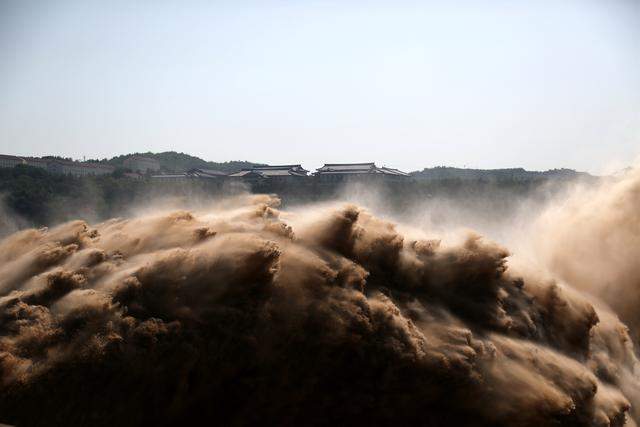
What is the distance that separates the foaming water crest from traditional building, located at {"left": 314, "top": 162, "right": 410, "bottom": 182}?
1953 inches

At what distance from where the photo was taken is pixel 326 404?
13.0 feet

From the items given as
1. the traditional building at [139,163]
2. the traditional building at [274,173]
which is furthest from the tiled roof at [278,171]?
the traditional building at [139,163]

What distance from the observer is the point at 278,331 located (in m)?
3.90

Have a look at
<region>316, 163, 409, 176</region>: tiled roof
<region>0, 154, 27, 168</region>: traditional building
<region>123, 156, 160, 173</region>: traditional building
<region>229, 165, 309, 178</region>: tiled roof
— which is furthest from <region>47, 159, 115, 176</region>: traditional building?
Result: <region>316, 163, 409, 176</region>: tiled roof

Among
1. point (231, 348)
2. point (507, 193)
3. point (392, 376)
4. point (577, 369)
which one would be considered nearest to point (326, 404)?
point (392, 376)

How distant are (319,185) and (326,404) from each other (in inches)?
1889

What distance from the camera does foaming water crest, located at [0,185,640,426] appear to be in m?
3.44

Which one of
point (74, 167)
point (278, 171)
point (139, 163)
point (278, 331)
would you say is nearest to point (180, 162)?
point (139, 163)

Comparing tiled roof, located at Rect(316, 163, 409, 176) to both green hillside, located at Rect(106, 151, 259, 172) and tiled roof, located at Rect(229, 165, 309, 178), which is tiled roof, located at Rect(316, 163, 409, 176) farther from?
green hillside, located at Rect(106, 151, 259, 172)

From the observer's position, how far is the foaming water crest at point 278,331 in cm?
344

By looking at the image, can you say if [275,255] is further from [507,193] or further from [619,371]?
[507,193]

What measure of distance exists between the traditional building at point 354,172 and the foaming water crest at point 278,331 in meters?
49.6

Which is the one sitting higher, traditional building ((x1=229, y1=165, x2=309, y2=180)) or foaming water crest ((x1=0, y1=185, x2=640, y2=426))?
foaming water crest ((x1=0, y1=185, x2=640, y2=426))

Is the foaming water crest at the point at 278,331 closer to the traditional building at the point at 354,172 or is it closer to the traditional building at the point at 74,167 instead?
the traditional building at the point at 354,172
